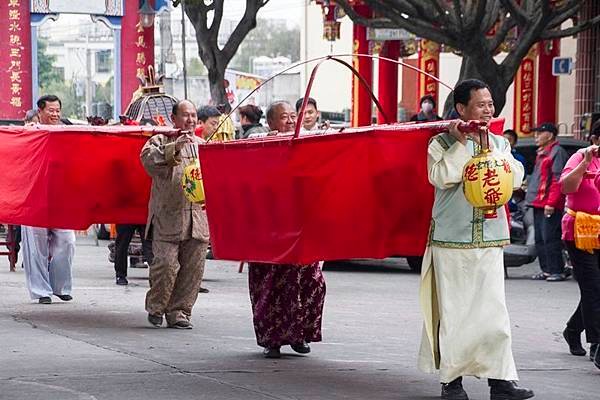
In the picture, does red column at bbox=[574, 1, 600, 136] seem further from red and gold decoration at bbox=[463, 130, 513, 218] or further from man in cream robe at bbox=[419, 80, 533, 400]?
red and gold decoration at bbox=[463, 130, 513, 218]

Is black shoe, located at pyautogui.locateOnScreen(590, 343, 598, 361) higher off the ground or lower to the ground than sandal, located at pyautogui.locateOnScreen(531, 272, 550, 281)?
higher

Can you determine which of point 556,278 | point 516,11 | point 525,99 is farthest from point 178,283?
point 525,99

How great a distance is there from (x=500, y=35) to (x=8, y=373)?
1227 cm

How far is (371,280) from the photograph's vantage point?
15938 mm

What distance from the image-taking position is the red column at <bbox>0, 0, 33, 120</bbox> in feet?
94.5

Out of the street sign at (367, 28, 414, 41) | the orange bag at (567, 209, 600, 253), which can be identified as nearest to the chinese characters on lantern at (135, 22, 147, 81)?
the street sign at (367, 28, 414, 41)

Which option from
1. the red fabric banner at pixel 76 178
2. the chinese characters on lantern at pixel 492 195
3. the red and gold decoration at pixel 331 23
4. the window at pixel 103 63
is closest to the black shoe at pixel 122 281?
the red fabric banner at pixel 76 178

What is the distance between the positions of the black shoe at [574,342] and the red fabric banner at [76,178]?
3.51m

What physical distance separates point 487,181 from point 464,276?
0.59 metres

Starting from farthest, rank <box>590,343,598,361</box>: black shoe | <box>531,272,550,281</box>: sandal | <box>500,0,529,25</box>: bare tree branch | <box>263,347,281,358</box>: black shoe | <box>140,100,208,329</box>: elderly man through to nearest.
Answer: <box>500,0,529,25</box>: bare tree branch < <box>531,272,550,281</box>: sandal < <box>140,100,208,329</box>: elderly man < <box>590,343,598,361</box>: black shoe < <box>263,347,281,358</box>: black shoe

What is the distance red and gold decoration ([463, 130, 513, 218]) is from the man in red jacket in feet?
26.3

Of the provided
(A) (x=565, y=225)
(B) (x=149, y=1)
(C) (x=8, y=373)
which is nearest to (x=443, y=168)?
(A) (x=565, y=225)

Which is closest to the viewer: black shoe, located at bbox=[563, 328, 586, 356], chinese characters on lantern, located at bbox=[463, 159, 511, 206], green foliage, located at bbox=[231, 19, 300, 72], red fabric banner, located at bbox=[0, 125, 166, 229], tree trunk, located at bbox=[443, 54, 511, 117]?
chinese characters on lantern, located at bbox=[463, 159, 511, 206]

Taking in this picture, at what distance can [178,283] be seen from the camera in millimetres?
10844
